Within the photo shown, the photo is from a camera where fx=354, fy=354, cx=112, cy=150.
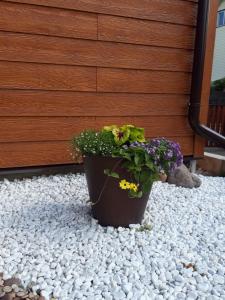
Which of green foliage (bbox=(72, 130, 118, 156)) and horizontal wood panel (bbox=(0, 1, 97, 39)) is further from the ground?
horizontal wood panel (bbox=(0, 1, 97, 39))

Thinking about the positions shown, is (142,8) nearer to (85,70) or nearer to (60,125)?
(85,70)

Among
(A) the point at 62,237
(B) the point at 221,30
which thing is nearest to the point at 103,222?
(A) the point at 62,237

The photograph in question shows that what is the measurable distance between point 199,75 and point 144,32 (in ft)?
2.22

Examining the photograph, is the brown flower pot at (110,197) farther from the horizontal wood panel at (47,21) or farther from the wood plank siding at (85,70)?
the horizontal wood panel at (47,21)

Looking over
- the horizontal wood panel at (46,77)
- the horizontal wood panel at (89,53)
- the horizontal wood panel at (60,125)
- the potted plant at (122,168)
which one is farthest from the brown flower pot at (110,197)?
the horizontal wood panel at (89,53)

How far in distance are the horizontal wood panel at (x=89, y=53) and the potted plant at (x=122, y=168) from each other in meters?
1.00

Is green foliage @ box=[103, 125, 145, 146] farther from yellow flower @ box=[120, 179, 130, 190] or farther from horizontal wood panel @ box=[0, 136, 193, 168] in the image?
horizontal wood panel @ box=[0, 136, 193, 168]

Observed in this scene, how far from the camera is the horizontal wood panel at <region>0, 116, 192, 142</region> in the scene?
282 cm

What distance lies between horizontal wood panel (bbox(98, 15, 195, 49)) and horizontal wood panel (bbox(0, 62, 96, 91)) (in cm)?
37

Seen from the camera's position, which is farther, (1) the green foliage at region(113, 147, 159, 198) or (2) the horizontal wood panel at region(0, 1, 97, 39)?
(2) the horizontal wood panel at region(0, 1, 97, 39)

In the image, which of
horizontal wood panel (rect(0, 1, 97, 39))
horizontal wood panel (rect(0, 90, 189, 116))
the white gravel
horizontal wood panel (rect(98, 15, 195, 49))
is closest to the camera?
the white gravel

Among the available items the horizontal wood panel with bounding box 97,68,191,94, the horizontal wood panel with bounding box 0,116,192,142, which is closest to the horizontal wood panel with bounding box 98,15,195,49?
the horizontal wood panel with bounding box 97,68,191,94

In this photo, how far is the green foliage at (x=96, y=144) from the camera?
205cm

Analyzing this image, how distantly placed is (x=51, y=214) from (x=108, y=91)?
130 centimetres
